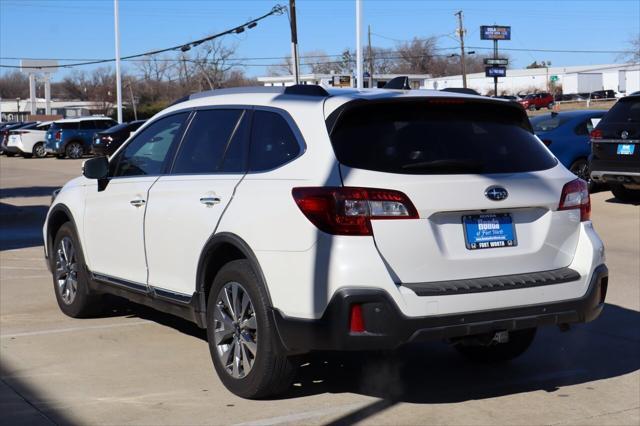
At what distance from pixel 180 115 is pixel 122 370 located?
6.17ft

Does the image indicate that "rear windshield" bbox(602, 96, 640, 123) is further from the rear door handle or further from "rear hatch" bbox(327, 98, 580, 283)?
the rear door handle

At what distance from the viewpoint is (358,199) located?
479cm

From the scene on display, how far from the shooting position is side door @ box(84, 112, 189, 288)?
6.49 meters

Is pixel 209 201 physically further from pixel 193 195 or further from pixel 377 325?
pixel 377 325

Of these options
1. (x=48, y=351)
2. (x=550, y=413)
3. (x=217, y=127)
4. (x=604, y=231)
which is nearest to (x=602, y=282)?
(x=550, y=413)

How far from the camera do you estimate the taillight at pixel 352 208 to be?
4766 mm

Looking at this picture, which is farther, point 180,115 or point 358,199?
point 180,115

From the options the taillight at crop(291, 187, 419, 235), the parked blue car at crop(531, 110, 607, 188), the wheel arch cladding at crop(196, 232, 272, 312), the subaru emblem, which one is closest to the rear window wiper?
the subaru emblem

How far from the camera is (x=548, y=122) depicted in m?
17.9

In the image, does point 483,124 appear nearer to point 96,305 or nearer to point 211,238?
point 211,238

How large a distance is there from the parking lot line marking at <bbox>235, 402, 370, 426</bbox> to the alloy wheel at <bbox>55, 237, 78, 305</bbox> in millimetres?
3075

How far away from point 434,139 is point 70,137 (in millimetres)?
36670

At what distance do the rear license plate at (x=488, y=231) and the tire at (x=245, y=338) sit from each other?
3.98 feet

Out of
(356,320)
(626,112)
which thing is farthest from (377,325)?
(626,112)
